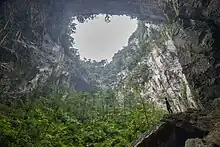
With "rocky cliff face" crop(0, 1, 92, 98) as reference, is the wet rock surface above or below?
below

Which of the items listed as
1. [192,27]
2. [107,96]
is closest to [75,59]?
[107,96]

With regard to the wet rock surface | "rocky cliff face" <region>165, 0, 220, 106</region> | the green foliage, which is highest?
"rocky cliff face" <region>165, 0, 220, 106</region>

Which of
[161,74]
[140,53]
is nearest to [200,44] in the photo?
[161,74]

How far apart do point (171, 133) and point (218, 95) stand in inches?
124

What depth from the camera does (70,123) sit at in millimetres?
10398

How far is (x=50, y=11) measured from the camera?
58.1ft

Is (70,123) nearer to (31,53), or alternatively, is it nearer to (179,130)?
(179,130)

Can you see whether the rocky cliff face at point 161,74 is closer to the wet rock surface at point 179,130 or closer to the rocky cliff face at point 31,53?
the wet rock surface at point 179,130

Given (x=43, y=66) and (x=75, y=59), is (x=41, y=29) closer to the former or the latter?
(x=43, y=66)

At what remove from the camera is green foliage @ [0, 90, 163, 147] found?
7.56 m

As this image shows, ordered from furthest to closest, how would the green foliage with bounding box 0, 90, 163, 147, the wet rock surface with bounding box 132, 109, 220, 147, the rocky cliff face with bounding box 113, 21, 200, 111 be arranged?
1. the rocky cliff face with bounding box 113, 21, 200, 111
2. the green foliage with bounding box 0, 90, 163, 147
3. the wet rock surface with bounding box 132, 109, 220, 147

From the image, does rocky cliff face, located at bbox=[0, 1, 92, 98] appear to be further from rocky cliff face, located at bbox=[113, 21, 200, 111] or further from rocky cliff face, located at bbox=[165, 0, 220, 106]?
rocky cliff face, located at bbox=[165, 0, 220, 106]

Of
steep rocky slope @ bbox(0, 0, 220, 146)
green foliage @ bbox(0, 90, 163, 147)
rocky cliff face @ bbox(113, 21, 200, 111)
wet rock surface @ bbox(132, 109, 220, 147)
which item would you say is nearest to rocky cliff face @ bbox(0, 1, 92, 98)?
steep rocky slope @ bbox(0, 0, 220, 146)

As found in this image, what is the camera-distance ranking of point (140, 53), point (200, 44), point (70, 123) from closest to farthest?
point (70, 123), point (200, 44), point (140, 53)
